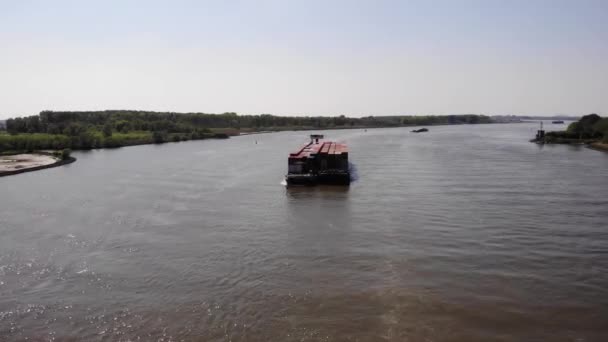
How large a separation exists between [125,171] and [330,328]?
3975cm

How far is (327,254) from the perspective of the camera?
18.2 m

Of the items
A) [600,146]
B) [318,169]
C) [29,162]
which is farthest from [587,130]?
[29,162]

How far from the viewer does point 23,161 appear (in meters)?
53.9

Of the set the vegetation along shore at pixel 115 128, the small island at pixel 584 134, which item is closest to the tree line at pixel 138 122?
the vegetation along shore at pixel 115 128

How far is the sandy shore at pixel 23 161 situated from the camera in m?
47.5

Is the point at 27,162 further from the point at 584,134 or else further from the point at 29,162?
the point at 584,134

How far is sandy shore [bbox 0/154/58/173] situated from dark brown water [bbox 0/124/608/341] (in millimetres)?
16177

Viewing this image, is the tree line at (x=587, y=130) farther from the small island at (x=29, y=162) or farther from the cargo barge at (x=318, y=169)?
the small island at (x=29, y=162)

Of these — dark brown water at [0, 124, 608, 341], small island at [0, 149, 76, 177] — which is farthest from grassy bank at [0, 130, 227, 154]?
dark brown water at [0, 124, 608, 341]

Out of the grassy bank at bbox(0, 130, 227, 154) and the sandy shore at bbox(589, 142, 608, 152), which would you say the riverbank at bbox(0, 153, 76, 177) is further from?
the sandy shore at bbox(589, 142, 608, 152)

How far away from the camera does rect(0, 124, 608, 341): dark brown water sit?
1238 centimetres

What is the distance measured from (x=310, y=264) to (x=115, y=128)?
109 meters

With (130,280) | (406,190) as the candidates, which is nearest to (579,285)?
(130,280)

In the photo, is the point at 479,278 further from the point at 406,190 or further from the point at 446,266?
the point at 406,190
